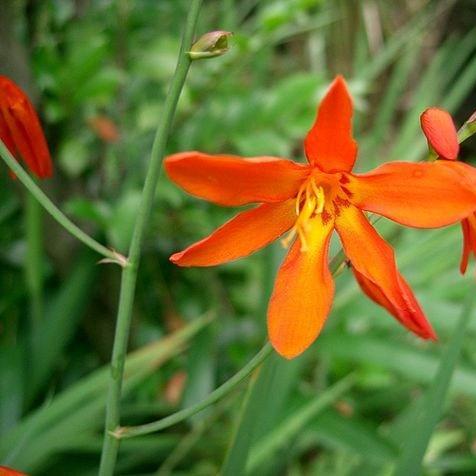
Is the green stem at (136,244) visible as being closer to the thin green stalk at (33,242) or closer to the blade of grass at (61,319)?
the thin green stalk at (33,242)

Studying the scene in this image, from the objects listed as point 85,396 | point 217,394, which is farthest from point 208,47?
point 85,396

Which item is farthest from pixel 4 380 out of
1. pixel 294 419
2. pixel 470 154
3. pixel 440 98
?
pixel 470 154

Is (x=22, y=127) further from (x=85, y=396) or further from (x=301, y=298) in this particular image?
(x=85, y=396)

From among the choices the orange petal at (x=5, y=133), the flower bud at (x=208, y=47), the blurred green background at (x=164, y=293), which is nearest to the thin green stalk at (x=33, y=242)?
the blurred green background at (x=164, y=293)

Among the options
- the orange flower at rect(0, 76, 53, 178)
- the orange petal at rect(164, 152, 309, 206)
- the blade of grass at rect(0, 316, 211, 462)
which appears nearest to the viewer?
the orange petal at rect(164, 152, 309, 206)

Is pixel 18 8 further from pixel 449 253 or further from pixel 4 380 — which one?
pixel 449 253

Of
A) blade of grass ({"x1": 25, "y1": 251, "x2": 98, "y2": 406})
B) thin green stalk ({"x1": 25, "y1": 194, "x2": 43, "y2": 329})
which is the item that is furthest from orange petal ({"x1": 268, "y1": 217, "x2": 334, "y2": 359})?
blade of grass ({"x1": 25, "y1": 251, "x2": 98, "y2": 406})

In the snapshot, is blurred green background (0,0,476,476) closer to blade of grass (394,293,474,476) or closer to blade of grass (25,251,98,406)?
blade of grass (25,251,98,406)
